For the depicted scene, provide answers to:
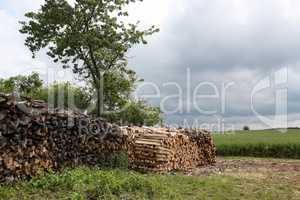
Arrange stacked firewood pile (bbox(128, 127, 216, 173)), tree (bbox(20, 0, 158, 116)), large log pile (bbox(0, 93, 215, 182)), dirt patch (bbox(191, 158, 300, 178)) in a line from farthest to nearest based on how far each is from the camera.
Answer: tree (bbox(20, 0, 158, 116)) → dirt patch (bbox(191, 158, 300, 178)) → stacked firewood pile (bbox(128, 127, 216, 173)) → large log pile (bbox(0, 93, 215, 182))

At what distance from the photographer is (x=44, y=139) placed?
14.5 meters

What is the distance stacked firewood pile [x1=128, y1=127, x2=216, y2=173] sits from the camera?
62.3ft

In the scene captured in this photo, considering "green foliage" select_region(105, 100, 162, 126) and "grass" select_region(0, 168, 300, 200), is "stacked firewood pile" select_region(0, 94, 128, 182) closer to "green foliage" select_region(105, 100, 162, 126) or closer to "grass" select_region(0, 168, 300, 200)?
"grass" select_region(0, 168, 300, 200)

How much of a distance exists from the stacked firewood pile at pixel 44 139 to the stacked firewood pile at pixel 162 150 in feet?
3.67

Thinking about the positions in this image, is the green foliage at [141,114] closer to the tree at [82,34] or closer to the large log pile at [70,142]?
the tree at [82,34]

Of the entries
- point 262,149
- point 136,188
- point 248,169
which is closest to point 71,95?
→ point 262,149

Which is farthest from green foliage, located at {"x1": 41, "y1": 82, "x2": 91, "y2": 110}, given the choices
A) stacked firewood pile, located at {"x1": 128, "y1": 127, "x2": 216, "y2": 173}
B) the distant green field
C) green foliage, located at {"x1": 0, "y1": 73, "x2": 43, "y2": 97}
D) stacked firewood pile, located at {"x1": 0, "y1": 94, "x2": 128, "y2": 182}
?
stacked firewood pile, located at {"x1": 0, "y1": 94, "x2": 128, "y2": 182}

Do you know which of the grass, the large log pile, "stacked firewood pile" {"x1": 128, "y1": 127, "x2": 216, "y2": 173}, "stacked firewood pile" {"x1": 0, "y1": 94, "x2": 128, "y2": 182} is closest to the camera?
the grass

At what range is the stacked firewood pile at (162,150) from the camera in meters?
19.0

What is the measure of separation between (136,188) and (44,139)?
3.09 m

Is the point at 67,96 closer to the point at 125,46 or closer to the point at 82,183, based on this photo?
the point at 125,46

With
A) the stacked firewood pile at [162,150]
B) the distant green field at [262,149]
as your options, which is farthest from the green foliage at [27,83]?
the stacked firewood pile at [162,150]

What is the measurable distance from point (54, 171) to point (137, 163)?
4925mm

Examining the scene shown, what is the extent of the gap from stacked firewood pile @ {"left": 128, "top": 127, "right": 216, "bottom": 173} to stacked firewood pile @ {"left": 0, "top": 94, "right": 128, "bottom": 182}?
1117mm
